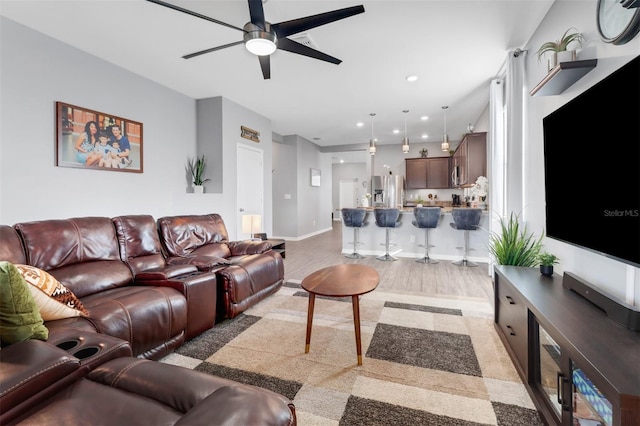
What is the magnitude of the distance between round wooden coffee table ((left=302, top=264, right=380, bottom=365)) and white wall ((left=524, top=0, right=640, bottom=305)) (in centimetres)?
134

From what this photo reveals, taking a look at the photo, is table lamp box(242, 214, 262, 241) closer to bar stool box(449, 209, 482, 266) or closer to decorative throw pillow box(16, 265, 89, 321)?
decorative throw pillow box(16, 265, 89, 321)

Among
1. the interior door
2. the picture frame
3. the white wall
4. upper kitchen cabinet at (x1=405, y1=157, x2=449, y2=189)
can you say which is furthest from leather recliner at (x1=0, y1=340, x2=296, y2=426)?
upper kitchen cabinet at (x1=405, y1=157, x2=449, y2=189)

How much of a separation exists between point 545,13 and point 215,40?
3.21m

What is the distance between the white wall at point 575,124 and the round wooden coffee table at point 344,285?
1343 millimetres

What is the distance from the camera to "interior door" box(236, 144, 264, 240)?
532 cm

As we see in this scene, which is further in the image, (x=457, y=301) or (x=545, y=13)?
(x=457, y=301)

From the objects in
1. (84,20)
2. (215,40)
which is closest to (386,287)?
(215,40)

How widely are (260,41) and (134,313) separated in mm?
2158

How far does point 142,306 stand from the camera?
74.4 inches

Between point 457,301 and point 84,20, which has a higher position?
point 84,20

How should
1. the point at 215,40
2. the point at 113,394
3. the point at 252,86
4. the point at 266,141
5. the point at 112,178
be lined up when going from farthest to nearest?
the point at 266,141 < the point at 252,86 < the point at 112,178 < the point at 215,40 < the point at 113,394

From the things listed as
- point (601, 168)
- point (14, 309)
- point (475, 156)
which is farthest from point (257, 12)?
point (475, 156)

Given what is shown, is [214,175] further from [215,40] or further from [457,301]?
[457,301]

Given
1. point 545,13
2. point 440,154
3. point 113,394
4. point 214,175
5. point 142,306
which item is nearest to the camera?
point 113,394
